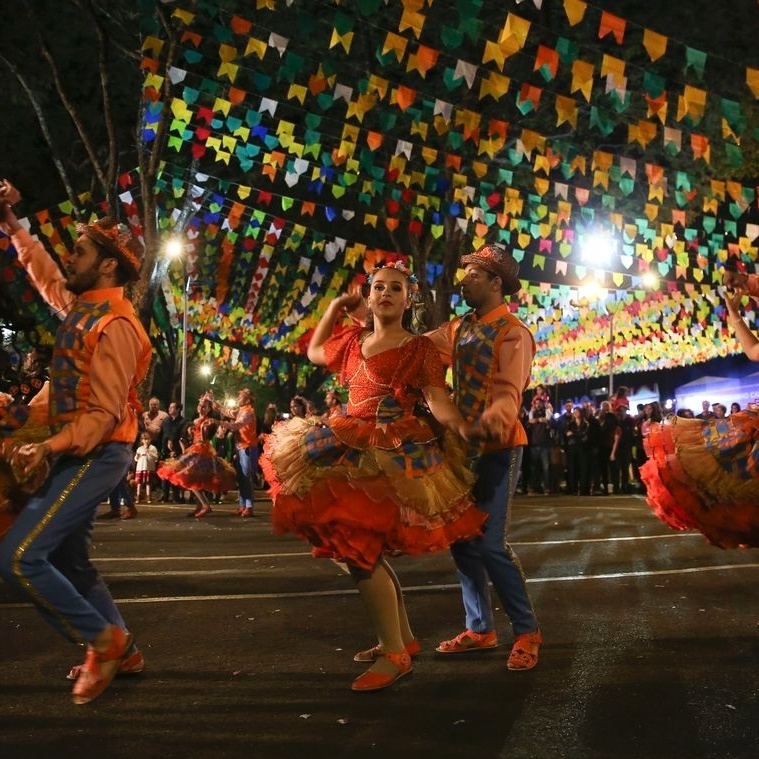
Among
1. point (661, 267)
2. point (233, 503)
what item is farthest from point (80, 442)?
point (661, 267)

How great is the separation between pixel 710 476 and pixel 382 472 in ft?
7.90

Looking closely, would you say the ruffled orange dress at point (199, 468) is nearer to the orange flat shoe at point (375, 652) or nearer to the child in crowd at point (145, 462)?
the child in crowd at point (145, 462)

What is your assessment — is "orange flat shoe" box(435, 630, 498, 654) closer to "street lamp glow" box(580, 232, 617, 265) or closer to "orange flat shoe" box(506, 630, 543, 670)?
"orange flat shoe" box(506, 630, 543, 670)

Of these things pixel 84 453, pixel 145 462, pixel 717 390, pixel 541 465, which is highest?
pixel 84 453

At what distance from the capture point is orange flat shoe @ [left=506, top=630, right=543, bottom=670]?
16.9 ft

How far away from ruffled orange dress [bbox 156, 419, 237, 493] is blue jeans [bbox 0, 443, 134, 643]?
10608 millimetres

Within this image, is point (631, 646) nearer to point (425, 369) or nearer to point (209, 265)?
point (425, 369)

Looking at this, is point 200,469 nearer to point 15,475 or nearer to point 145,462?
point 145,462

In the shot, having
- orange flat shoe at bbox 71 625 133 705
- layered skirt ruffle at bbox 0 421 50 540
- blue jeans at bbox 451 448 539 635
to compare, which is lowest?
orange flat shoe at bbox 71 625 133 705

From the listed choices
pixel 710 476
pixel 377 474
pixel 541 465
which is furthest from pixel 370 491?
pixel 541 465

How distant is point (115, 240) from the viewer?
A: 5.06 m

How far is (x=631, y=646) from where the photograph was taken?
18.5 ft

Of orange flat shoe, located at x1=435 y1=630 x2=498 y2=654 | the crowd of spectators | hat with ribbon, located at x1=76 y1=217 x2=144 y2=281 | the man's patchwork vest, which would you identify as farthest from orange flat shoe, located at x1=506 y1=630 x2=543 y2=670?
the crowd of spectators

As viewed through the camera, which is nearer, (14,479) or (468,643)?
(14,479)
